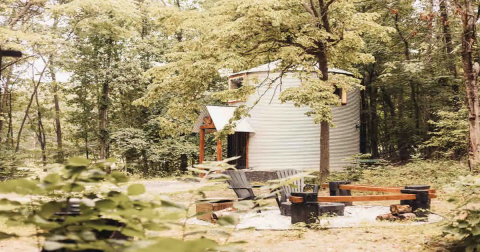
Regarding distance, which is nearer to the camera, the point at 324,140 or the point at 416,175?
the point at 416,175

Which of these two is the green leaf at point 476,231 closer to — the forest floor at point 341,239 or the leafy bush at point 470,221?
the leafy bush at point 470,221

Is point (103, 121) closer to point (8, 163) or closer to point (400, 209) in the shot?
point (8, 163)

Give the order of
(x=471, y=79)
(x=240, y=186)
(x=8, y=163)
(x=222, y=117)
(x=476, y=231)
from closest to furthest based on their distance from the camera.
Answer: (x=476, y=231)
(x=240, y=186)
(x=471, y=79)
(x=8, y=163)
(x=222, y=117)

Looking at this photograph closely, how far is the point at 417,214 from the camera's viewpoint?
5938mm

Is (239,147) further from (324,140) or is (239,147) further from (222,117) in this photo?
(324,140)

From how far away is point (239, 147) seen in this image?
56.4 feet

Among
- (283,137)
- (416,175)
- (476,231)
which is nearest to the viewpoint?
(476,231)

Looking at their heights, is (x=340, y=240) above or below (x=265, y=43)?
below

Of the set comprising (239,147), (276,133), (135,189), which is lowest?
(239,147)

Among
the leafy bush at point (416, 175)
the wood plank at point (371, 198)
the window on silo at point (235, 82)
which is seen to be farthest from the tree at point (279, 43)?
the window on silo at point (235, 82)

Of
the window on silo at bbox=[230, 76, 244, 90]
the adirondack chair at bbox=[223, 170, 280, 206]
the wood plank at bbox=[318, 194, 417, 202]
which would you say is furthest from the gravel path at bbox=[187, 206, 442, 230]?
the window on silo at bbox=[230, 76, 244, 90]

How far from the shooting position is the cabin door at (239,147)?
54.5 feet

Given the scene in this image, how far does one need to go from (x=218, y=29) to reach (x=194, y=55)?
112cm

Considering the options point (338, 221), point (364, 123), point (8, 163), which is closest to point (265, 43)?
point (338, 221)
